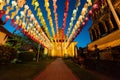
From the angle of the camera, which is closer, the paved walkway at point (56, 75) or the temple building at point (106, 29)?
the paved walkway at point (56, 75)

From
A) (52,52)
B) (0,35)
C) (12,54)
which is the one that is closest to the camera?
(12,54)

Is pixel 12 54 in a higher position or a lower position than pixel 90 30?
lower

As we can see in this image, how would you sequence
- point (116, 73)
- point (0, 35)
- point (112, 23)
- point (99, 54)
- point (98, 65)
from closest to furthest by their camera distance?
point (116, 73)
point (98, 65)
point (99, 54)
point (112, 23)
point (0, 35)

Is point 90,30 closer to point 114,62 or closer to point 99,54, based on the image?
point 99,54

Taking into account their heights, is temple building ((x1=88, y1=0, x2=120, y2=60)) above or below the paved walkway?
above

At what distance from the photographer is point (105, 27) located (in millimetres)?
24109

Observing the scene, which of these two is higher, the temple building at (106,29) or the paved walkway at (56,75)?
the temple building at (106,29)

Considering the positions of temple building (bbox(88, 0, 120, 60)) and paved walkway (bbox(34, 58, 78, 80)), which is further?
temple building (bbox(88, 0, 120, 60))

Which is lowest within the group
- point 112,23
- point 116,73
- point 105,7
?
point 116,73

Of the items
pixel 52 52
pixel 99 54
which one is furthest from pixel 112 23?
pixel 52 52

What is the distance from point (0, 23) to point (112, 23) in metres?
18.2

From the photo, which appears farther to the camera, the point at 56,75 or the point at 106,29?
the point at 106,29

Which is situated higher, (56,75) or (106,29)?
(106,29)

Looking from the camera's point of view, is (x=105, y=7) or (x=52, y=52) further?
(x=52, y=52)
